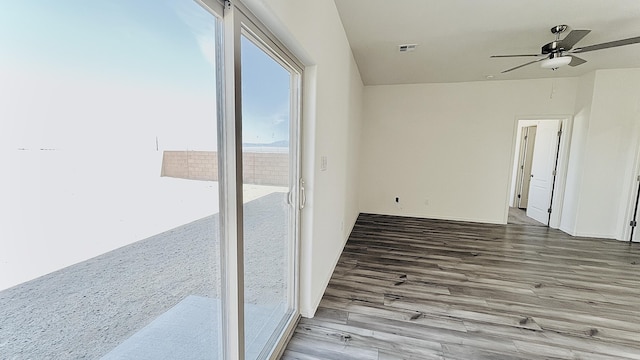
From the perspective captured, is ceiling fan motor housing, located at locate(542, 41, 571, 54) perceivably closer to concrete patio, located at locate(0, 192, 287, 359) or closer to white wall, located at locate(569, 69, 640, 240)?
white wall, located at locate(569, 69, 640, 240)

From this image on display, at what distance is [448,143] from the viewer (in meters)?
5.31

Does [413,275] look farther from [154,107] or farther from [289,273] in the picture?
[154,107]

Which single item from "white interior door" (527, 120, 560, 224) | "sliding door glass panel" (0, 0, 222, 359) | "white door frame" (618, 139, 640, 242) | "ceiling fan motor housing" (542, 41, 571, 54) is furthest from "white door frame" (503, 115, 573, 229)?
"sliding door glass panel" (0, 0, 222, 359)

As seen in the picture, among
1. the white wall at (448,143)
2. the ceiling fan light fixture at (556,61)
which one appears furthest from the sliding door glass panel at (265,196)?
the white wall at (448,143)

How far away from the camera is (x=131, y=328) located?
0.85m

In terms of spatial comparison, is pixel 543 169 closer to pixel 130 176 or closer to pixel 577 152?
pixel 577 152

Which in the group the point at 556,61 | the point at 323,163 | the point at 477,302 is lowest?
the point at 477,302

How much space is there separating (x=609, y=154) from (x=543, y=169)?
42.2 inches

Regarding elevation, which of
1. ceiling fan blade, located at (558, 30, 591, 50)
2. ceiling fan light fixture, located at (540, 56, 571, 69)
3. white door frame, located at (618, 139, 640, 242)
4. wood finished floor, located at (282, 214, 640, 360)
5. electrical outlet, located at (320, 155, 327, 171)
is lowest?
Answer: wood finished floor, located at (282, 214, 640, 360)

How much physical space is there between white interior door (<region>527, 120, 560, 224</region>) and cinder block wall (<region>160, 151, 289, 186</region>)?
222 inches

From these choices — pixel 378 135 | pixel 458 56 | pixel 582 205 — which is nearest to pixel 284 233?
pixel 458 56

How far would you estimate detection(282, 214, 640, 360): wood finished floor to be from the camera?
76.1 inches

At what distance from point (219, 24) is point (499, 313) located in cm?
286

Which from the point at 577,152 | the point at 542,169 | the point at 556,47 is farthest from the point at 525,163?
the point at 556,47
